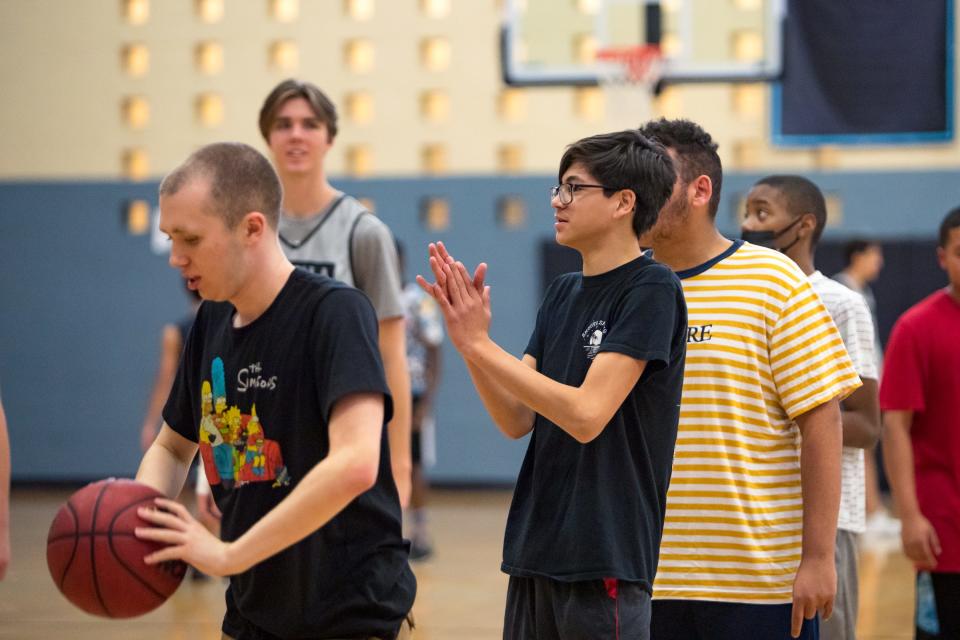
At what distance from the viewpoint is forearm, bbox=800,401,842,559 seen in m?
3.20

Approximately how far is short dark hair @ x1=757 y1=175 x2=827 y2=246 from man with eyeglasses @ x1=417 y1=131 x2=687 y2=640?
1.12m

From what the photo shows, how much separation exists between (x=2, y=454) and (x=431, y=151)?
979cm

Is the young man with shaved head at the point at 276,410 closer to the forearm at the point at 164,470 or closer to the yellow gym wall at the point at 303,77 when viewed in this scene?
the forearm at the point at 164,470

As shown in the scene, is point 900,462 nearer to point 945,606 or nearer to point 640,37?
point 945,606

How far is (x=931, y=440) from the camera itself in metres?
4.57

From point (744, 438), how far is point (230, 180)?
1537 mm

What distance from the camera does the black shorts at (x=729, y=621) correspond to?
10.8ft

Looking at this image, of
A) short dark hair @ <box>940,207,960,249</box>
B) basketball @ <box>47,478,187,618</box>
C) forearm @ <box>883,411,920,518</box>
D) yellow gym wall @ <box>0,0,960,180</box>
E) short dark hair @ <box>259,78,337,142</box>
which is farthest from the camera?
yellow gym wall @ <box>0,0,960,180</box>

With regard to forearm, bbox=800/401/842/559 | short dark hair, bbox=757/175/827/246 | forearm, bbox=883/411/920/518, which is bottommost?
forearm, bbox=883/411/920/518

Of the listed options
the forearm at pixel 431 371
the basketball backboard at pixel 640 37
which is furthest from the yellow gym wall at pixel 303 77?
the forearm at pixel 431 371

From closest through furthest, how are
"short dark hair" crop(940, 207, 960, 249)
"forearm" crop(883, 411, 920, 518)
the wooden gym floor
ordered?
"forearm" crop(883, 411, 920, 518) → "short dark hair" crop(940, 207, 960, 249) → the wooden gym floor

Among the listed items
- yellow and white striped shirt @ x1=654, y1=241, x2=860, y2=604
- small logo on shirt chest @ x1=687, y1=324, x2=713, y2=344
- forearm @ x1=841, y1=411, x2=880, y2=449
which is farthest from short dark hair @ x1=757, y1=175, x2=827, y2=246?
small logo on shirt chest @ x1=687, y1=324, x2=713, y2=344

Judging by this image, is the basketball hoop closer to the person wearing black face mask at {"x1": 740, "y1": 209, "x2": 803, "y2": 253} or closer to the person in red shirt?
the person in red shirt

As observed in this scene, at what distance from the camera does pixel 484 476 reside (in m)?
12.0
